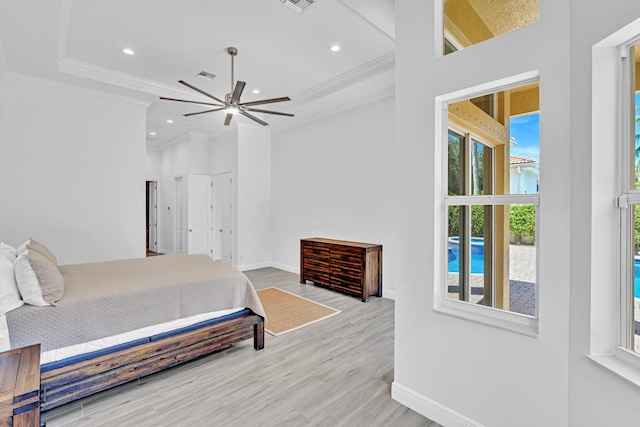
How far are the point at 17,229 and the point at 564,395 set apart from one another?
5.72 metres

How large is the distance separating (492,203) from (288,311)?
9.56 ft

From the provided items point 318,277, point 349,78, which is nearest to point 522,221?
point 349,78

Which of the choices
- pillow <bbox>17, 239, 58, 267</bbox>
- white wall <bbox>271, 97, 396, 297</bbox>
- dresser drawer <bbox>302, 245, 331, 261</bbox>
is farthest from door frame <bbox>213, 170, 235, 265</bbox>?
pillow <bbox>17, 239, 58, 267</bbox>

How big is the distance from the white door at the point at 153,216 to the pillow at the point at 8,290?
6.94m

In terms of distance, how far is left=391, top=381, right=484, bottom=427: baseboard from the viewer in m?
1.81

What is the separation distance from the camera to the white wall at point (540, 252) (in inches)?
53.4

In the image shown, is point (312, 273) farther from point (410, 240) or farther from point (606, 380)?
point (606, 380)

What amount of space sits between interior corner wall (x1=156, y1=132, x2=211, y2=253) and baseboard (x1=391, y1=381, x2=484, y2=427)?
6.46 meters

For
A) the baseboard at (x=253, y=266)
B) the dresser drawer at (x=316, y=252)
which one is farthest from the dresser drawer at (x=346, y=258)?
the baseboard at (x=253, y=266)

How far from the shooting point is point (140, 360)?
224 centimetres

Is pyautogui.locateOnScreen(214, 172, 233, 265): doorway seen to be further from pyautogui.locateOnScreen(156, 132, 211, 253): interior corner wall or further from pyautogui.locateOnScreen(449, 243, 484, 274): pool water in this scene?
pyautogui.locateOnScreen(449, 243, 484, 274): pool water

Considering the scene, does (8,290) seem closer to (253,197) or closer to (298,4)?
(298,4)

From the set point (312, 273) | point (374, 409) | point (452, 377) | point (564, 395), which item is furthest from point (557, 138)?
point (312, 273)

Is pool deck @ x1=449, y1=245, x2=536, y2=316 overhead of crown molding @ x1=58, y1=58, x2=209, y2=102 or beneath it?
beneath
